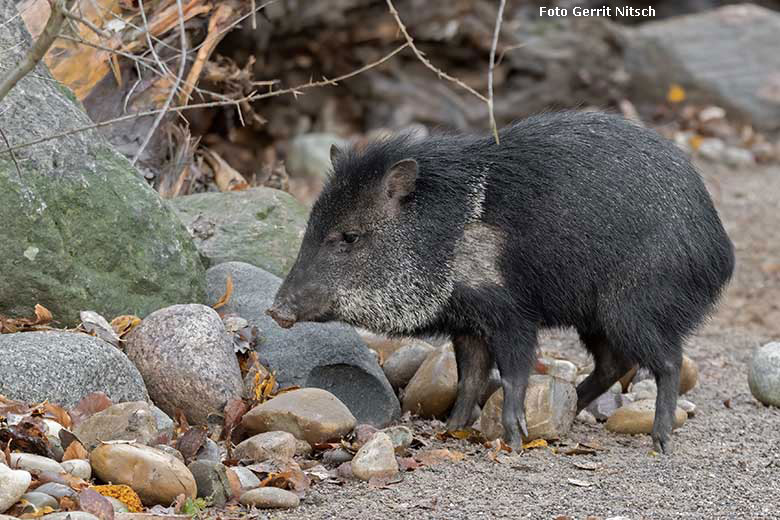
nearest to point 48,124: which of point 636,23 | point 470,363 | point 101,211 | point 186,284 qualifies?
point 101,211

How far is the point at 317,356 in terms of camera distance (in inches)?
226

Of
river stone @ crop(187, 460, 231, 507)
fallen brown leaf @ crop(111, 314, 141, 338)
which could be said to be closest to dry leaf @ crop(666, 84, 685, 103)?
fallen brown leaf @ crop(111, 314, 141, 338)

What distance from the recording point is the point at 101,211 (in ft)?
18.1

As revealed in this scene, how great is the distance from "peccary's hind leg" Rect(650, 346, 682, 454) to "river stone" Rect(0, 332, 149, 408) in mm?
2361

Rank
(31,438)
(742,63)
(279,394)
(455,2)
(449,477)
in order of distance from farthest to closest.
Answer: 1. (742,63)
2. (455,2)
3. (279,394)
4. (449,477)
5. (31,438)

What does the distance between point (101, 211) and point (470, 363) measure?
1872 millimetres

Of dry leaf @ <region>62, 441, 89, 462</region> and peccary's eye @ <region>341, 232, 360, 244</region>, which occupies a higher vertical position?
peccary's eye @ <region>341, 232, 360, 244</region>

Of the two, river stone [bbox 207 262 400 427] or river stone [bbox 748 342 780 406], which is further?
river stone [bbox 748 342 780 406]

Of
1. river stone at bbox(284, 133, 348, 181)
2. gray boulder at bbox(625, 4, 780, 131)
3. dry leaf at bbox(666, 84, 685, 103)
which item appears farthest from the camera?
dry leaf at bbox(666, 84, 685, 103)

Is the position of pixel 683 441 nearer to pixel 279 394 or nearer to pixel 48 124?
pixel 279 394

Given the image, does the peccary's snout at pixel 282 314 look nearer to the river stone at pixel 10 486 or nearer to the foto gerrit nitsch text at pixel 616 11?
the river stone at pixel 10 486

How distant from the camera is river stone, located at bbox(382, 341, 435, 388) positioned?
614cm

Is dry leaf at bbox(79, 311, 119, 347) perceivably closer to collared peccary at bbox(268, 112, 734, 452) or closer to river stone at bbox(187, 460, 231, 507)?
collared peccary at bbox(268, 112, 734, 452)

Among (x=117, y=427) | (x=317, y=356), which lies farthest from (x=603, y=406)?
(x=117, y=427)
